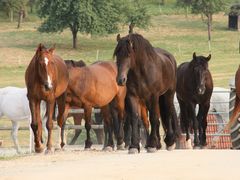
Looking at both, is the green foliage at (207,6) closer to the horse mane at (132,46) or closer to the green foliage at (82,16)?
the green foliage at (82,16)

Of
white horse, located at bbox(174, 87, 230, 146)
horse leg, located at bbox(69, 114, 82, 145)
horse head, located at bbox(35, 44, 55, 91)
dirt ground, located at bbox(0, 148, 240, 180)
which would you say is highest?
horse head, located at bbox(35, 44, 55, 91)

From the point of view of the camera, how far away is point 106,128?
20688mm

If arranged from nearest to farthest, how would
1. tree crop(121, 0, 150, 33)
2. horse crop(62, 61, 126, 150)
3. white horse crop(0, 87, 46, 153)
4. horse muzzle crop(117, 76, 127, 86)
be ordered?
horse muzzle crop(117, 76, 127, 86), horse crop(62, 61, 126, 150), white horse crop(0, 87, 46, 153), tree crop(121, 0, 150, 33)

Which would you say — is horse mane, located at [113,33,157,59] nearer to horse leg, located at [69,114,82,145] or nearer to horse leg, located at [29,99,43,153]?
horse leg, located at [29,99,43,153]

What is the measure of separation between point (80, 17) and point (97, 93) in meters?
54.4

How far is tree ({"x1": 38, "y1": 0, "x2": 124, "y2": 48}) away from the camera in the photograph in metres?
72.9

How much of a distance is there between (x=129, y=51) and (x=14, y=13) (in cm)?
8251

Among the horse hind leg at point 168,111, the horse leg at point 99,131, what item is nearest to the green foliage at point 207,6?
the horse leg at point 99,131

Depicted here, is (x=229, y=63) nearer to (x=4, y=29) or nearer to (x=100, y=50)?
(x=100, y=50)

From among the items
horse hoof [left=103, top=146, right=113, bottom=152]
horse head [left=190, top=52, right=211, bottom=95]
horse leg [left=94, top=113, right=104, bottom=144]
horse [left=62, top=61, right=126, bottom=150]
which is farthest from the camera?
horse leg [left=94, top=113, right=104, bottom=144]

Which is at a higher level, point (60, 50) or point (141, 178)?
point (141, 178)

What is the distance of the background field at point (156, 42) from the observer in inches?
2165

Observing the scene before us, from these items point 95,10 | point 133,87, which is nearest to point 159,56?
point 133,87

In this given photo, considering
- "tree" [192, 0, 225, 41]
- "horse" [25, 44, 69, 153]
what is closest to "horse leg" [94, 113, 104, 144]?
"horse" [25, 44, 69, 153]
